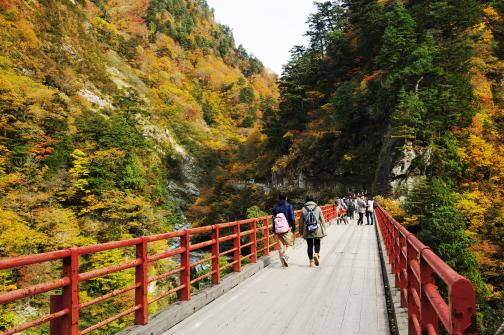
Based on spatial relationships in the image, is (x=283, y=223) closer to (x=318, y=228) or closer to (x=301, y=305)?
(x=318, y=228)

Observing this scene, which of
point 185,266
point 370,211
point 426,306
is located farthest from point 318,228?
point 370,211

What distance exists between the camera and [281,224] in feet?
36.4

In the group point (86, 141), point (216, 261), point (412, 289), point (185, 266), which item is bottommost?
point (216, 261)

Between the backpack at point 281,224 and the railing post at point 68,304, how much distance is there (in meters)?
7.41

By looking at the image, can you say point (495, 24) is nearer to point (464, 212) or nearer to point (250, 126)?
point (464, 212)

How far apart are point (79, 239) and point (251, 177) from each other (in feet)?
113

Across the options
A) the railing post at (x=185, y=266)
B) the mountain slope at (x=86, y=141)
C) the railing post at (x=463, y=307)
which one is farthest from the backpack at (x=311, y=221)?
the mountain slope at (x=86, y=141)

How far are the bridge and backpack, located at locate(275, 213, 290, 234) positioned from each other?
3.17 ft

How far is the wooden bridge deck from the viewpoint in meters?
5.77

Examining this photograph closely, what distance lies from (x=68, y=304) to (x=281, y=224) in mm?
7531

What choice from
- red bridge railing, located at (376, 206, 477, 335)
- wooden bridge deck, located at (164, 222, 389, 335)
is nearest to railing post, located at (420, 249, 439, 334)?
red bridge railing, located at (376, 206, 477, 335)

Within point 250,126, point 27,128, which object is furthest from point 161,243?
point 250,126

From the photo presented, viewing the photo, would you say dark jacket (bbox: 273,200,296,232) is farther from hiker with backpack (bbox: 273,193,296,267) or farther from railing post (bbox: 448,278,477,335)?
railing post (bbox: 448,278,477,335)

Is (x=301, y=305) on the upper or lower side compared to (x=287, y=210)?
lower
